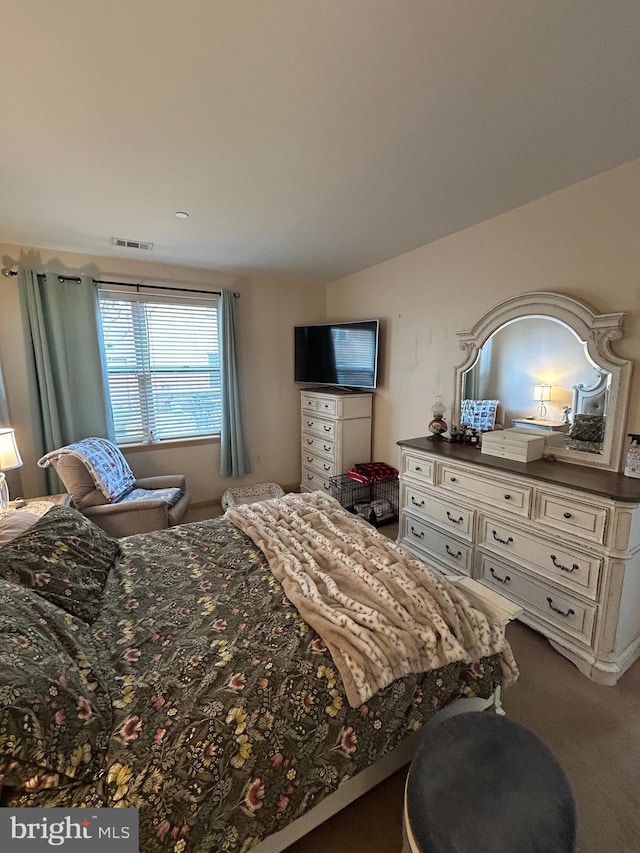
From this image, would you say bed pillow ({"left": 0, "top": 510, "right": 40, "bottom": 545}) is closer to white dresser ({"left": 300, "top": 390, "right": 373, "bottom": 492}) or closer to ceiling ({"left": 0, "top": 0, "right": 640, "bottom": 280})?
ceiling ({"left": 0, "top": 0, "right": 640, "bottom": 280})

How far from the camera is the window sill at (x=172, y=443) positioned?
3.69 metres

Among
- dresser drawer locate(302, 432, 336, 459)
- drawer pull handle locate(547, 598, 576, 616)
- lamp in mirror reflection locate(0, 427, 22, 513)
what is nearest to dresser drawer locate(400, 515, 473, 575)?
drawer pull handle locate(547, 598, 576, 616)

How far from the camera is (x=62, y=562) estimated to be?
1500mm

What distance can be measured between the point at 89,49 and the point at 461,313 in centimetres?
256

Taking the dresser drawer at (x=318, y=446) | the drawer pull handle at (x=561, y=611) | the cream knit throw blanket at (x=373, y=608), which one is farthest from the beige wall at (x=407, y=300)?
the cream knit throw blanket at (x=373, y=608)

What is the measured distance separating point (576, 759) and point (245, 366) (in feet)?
12.7

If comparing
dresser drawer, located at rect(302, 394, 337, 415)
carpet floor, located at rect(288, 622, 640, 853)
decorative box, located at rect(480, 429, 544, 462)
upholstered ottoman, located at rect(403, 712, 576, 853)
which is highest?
dresser drawer, located at rect(302, 394, 337, 415)

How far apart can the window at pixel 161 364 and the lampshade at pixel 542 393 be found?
121 inches

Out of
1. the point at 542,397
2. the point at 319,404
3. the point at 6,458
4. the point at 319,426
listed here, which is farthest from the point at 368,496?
the point at 6,458

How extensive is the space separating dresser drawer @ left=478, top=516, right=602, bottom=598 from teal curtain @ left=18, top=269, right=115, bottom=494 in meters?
3.42

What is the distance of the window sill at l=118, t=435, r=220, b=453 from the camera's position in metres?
3.69

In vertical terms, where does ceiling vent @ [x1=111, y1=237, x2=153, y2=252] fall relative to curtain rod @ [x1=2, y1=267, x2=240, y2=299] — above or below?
above

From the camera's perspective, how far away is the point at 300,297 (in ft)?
14.2

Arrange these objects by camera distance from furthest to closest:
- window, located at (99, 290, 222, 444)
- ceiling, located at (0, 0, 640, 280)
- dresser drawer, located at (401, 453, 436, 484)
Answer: window, located at (99, 290, 222, 444) → dresser drawer, located at (401, 453, 436, 484) → ceiling, located at (0, 0, 640, 280)
